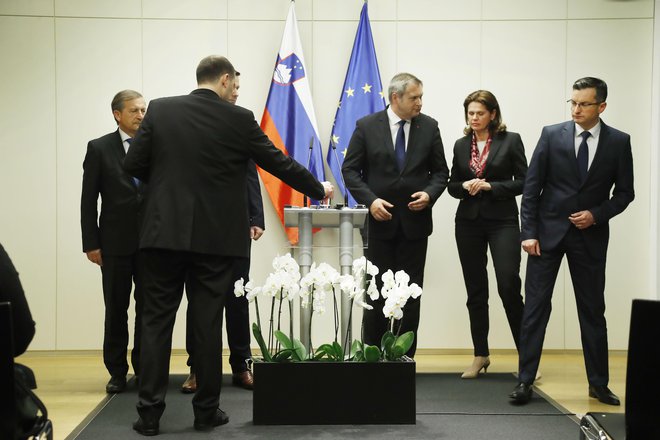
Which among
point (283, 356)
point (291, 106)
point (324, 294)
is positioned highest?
point (291, 106)

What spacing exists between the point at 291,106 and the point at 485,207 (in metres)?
1.74

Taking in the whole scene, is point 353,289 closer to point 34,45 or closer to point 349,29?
point 349,29

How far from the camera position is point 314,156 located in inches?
243

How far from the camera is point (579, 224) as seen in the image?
14.8ft

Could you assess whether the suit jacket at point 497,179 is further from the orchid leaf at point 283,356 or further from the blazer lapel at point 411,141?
the orchid leaf at point 283,356

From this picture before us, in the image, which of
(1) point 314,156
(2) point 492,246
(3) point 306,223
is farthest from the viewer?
(1) point 314,156

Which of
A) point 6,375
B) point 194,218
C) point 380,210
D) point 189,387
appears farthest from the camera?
point 380,210

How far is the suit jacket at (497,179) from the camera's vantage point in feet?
17.2

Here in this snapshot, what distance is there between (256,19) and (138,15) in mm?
894

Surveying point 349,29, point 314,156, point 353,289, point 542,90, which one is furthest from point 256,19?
point 353,289

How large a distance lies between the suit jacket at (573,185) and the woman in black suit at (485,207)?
571 millimetres

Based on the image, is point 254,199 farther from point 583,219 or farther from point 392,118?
point 583,219

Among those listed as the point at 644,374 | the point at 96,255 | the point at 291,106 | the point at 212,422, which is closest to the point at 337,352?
the point at 212,422

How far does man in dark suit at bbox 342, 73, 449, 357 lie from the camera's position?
5242mm
